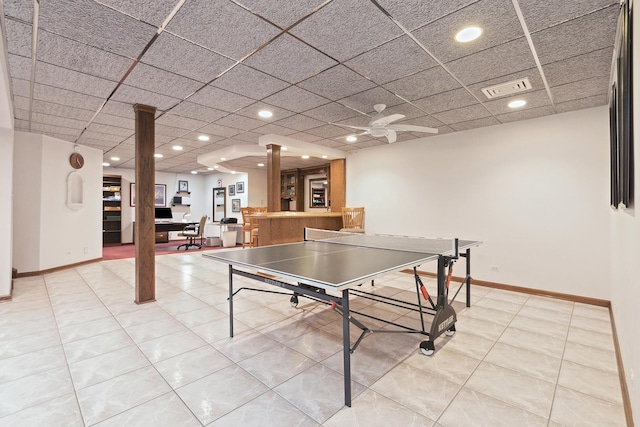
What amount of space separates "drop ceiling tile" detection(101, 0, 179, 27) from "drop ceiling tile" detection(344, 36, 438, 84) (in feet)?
4.91

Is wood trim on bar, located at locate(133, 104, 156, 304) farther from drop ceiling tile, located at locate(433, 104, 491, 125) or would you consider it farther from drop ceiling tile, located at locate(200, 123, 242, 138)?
drop ceiling tile, located at locate(433, 104, 491, 125)

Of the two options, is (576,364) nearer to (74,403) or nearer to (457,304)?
(457,304)

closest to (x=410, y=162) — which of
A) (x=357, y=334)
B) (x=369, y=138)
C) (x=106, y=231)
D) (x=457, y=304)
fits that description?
(x=369, y=138)

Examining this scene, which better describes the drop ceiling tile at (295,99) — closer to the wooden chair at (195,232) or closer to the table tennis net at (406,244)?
the table tennis net at (406,244)

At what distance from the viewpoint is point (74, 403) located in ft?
6.21

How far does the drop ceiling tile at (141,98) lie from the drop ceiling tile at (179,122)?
0.45m

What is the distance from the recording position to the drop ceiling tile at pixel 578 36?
2094 millimetres

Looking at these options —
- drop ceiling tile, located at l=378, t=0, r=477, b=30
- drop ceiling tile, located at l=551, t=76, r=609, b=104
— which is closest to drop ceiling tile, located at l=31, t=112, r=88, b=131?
drop ceiling tile, located at l=378, t=0, r=477, b=30

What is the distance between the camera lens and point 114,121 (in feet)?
14.9

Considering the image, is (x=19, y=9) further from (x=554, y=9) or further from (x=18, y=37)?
(x=554, y=9)

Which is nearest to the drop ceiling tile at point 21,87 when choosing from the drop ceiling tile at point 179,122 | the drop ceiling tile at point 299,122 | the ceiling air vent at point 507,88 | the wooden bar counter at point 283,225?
the drop ceiling tile at point 179,122

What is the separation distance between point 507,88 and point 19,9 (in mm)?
4349

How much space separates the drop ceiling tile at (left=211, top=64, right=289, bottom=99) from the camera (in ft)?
9.68

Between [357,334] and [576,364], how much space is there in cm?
183
